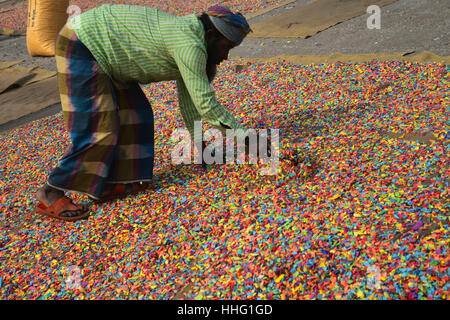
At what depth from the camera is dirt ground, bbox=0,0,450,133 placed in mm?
4539

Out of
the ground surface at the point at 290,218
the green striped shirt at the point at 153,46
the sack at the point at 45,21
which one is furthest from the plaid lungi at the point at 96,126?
the sack at the point at 45,21

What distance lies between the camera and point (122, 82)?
2604mm

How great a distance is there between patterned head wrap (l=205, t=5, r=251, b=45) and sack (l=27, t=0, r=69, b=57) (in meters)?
4.92

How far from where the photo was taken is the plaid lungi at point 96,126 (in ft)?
8.07

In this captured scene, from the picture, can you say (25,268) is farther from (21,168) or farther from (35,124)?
(35,124)

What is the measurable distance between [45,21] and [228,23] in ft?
17.3

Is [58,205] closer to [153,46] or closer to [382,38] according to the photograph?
[153,46]

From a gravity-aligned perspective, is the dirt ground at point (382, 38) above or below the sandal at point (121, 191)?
above

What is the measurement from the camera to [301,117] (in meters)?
3.48

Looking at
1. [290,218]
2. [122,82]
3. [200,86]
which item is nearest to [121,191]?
[122,82]

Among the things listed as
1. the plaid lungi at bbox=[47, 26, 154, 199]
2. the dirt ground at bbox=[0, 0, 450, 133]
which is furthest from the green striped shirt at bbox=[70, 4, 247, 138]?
the dirt ground at bbox=[0, 0, 450, 133]

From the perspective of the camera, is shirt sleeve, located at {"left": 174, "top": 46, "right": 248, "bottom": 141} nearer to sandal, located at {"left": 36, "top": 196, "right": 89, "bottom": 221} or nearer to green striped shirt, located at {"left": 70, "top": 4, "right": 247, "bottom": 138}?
green striped shirt, located at {"left": 70, "top": 4, "right": 247, "bottom": 138}

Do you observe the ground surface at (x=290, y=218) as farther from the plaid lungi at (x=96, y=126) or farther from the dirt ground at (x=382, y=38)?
the dirt ground at (x=382, y=38)

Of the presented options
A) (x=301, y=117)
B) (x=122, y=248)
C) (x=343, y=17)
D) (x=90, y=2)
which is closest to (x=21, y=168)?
(x=122, y=248)
